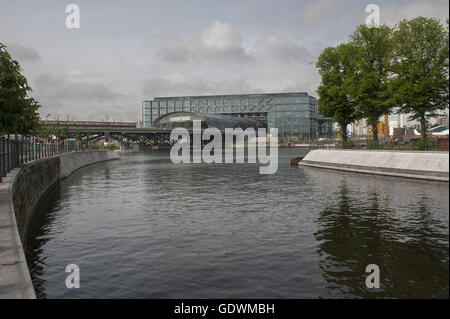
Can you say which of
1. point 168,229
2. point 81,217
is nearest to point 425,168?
point 168,229

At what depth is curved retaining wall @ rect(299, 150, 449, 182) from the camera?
2172cm

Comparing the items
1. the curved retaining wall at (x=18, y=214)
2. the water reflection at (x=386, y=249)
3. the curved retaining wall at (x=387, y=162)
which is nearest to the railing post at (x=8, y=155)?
the curved retaining wall at (x=18, y=214)

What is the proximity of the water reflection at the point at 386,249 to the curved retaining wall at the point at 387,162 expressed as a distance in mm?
2260

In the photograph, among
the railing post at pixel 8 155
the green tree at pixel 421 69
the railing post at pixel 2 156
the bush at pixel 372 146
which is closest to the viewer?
the railing post at pixel 2 156

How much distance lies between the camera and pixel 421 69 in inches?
2020

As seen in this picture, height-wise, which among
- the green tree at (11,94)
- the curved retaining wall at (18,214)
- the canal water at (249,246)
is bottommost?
the canal water at (249,246)

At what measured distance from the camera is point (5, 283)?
9.05m

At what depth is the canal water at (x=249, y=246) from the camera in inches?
468

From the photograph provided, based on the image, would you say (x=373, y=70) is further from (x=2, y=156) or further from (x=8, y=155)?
(x=2, y=156)

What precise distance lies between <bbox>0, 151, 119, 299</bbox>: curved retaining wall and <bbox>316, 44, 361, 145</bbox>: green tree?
49.1 metres

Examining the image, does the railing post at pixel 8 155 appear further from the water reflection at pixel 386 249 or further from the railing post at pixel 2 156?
the water reflection at pixel 386 249

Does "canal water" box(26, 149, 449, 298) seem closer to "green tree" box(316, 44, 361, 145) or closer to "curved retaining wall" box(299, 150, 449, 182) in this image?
"curved retaining wall" box(299, 150, 449, 182)

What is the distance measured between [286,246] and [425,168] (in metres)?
13.3

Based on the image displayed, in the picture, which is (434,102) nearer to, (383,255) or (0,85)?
(383,255)
